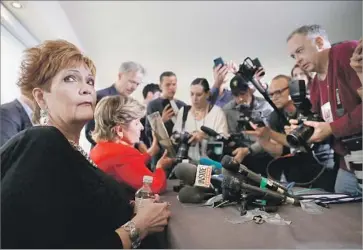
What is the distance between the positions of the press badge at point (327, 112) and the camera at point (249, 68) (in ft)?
0.83

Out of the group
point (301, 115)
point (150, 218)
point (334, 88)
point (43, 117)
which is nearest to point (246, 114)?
point (301, 115)

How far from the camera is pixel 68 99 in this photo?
0.57 metres

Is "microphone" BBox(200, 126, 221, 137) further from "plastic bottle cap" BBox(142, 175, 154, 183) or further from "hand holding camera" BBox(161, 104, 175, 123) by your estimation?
"plastic bottle cap" BBox(142, 175, 154, 183)

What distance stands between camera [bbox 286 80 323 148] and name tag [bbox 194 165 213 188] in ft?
1.05

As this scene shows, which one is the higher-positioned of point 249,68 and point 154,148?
point 249,68

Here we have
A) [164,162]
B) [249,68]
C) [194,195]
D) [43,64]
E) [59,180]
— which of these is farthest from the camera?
[164,162]

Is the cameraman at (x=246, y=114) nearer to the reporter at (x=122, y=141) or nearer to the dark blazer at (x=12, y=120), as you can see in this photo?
the reporter at (x=122, y=141)

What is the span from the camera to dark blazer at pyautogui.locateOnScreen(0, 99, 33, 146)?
71cm

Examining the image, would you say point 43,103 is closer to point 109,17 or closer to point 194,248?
point 194,248

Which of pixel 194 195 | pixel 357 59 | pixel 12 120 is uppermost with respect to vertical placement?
pixel 12 120

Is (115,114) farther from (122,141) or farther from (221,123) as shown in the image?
(221,123)

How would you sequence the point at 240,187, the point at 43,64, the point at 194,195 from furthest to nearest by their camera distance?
the point at 194,195 < the point at 240,187 < the point at 43,64

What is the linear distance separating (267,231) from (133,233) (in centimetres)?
27

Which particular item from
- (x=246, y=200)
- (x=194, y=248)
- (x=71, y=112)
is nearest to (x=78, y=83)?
(x=71, y=112)
